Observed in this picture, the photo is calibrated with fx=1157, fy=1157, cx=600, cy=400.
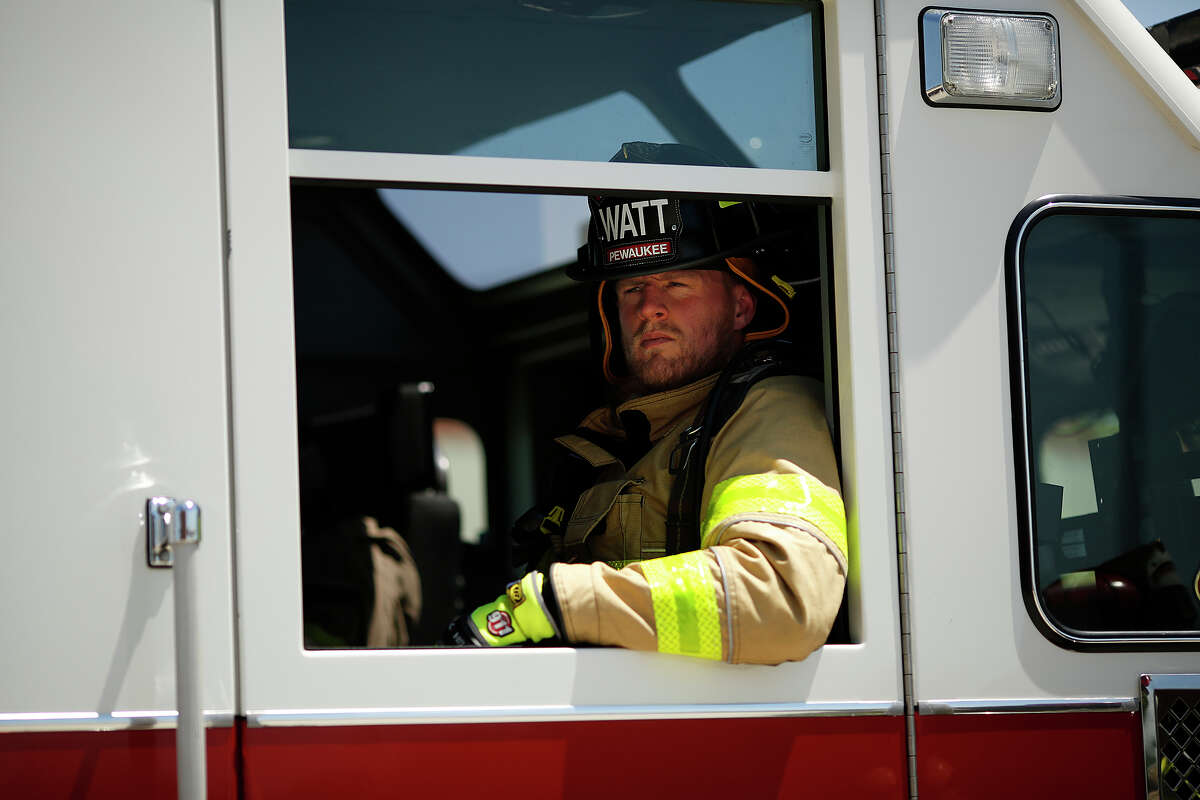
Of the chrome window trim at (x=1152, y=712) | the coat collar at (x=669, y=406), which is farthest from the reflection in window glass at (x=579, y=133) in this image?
the chrome window trim at (x=1152, y=712)

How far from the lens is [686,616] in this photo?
1.71 metres

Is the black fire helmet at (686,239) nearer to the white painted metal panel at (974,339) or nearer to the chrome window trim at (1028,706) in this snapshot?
the white painted metal panel at (974,339)

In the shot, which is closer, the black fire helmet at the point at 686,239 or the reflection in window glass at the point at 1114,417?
the reflection in window glass at the point at 1114,417

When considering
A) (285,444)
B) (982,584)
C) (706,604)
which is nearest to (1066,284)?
(982,584)

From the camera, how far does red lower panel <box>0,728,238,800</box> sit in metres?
1.50

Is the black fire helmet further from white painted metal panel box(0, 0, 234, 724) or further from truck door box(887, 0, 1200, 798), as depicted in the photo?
white painted metal panel box(0, 0, 234, 724)

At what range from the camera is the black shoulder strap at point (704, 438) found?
2.13 metres

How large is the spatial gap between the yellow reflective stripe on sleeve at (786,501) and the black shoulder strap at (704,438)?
8.0 inches

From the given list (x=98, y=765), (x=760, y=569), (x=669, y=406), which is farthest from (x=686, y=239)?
(x=98, y=765)

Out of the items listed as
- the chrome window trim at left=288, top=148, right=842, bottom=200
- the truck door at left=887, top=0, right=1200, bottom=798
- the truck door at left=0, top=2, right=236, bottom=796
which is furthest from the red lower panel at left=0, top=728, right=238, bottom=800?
the truck door at left=887, top=0, right=1200, bottom=798

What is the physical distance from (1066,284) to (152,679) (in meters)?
1.51

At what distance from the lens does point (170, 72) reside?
162cm

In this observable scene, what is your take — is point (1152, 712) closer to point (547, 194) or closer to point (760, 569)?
point (760, 569)

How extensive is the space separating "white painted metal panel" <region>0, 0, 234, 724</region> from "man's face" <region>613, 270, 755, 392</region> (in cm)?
116
